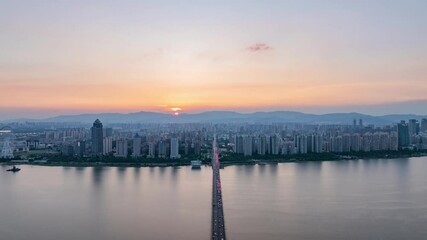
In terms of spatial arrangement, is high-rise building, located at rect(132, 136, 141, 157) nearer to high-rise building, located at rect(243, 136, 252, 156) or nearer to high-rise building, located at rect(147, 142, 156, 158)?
high-rise building, located at rect(147, 142, 156, 158)

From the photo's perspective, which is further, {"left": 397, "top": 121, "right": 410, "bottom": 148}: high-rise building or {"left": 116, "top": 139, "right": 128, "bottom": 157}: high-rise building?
{"left": 397, "top": 121, "right": 410, "bottom": 148}: high-rise building

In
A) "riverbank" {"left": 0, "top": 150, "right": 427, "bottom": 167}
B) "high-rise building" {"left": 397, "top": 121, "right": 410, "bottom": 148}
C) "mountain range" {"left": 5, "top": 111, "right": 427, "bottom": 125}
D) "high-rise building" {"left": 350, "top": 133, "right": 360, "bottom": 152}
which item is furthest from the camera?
"mountain range" {"left": 5, "top": 111, "right": 427, "bottom": 125}

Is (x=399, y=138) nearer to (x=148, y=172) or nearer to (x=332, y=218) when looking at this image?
(x=148, y=172)

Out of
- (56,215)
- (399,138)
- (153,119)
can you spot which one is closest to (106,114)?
(153,119)

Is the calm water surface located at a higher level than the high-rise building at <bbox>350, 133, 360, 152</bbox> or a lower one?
lower

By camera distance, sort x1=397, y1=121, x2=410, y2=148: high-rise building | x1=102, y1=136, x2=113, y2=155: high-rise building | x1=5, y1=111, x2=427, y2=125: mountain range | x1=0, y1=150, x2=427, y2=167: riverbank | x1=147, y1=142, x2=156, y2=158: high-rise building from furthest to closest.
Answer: x1=5, y1=111, x2=427, y2=125: mountain range
x1=397, y1=121, x2=410, y2=148: high-rise building
x1=102, y1=136, x2=113, y2=155: high-rise building
x1=147, y1=142, x2=156, y2=158: high-rise building
x1=0, y1=150, x2=427, y2=167: riverbank

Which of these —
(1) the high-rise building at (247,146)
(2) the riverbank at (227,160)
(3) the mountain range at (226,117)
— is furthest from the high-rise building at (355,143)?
(3) the mountain range at (226,117)

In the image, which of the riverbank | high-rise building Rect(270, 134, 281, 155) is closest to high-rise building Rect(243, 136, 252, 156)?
the riverbank

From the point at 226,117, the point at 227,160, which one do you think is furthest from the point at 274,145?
the point at 226,117
